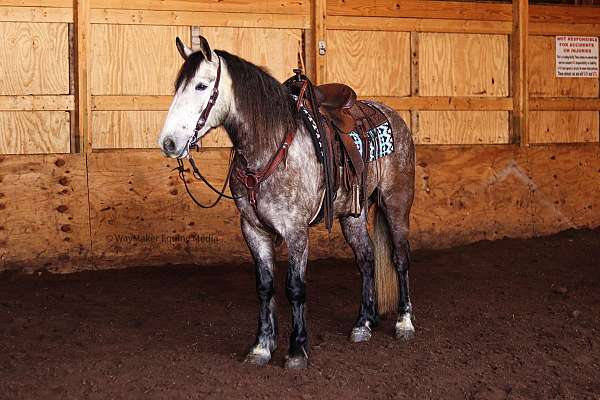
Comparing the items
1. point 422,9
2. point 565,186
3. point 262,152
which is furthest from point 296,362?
point 565,186

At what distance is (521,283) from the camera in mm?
6121

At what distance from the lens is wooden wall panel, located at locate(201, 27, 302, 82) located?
711 cm

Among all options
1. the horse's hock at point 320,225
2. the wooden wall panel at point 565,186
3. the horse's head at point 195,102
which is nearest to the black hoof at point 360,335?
the horse's hock at point 320,225

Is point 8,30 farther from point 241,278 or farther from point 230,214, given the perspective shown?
point 241,278

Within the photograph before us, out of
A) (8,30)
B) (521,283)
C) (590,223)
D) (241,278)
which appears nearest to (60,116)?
(8,30)

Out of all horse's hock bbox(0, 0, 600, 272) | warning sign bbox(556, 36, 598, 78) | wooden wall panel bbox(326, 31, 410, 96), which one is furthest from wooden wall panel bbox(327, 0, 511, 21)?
warning sign bbox(556, 36, 598, 78)

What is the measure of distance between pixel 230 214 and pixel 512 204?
9.61ft

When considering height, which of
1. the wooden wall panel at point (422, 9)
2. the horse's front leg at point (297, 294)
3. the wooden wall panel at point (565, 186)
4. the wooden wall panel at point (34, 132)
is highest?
the wooden wall panel at point (422, 9)

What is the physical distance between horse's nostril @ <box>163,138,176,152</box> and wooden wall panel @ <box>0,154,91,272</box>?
3.11 m

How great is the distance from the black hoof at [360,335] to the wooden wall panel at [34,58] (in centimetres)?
359

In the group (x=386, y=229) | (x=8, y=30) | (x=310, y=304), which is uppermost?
(x=8, y=30)

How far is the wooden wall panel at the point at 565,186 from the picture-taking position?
313 inches

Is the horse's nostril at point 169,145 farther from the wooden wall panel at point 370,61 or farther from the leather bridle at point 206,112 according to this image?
the wooden wall panel at point 370,61

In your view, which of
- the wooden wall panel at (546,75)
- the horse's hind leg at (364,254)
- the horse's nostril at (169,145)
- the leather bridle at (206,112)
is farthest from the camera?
the wooden wall panel at (546,75)
